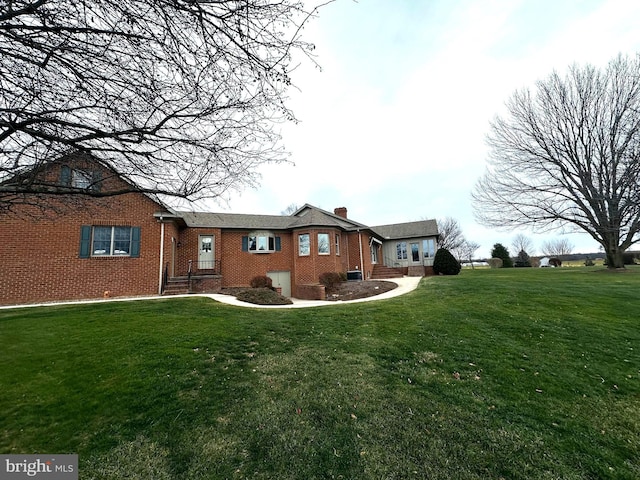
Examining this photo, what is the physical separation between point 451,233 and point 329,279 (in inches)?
1365

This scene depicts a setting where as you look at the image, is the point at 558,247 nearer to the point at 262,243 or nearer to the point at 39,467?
the point at 262,243

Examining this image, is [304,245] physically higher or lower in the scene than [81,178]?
higher

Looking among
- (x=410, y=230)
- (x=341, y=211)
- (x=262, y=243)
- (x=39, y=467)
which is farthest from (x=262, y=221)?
(x=39, y=467)

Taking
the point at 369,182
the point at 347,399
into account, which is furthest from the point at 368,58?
the point at 369,182

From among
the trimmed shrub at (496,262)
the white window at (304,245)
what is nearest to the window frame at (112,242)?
the white window at (304,245)

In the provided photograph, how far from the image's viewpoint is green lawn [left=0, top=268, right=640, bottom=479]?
2.80 metres

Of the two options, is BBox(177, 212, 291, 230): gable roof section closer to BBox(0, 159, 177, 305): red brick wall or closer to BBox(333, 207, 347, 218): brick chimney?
BBox(0, 159, 177, 305): red brick wall

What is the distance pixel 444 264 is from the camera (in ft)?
72.2

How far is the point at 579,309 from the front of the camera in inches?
333

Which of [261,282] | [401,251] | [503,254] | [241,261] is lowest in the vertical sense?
[261,282]

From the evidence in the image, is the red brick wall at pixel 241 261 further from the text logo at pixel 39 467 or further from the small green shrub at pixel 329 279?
the text logo at pixel 39 467

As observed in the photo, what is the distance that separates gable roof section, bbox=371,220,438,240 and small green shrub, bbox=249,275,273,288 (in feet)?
42.6

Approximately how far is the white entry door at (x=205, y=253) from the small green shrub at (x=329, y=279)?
22.4ft

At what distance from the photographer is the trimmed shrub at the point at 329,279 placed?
16.7m
